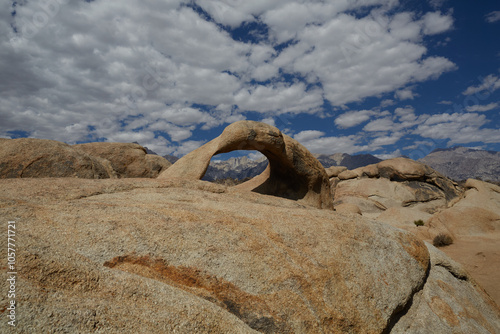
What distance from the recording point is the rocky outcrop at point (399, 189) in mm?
20500

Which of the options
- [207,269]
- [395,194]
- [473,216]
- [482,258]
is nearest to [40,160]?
[207,269]

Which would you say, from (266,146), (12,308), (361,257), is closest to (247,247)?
(361,257)

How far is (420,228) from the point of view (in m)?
13.7

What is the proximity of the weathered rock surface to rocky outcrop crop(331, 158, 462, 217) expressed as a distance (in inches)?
687

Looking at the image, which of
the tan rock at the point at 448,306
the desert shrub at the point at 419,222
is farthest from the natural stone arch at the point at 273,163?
the desert shrub at the point at 419,222

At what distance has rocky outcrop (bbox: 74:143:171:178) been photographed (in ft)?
37.2

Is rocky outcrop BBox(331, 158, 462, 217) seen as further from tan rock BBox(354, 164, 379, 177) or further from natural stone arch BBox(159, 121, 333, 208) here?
natural stone arch BBox(159, 121, 333, 208)

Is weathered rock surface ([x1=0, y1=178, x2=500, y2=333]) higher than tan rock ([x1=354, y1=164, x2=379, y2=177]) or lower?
higher

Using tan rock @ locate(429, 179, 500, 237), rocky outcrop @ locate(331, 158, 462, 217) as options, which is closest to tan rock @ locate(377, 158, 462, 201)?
rocky outcrop @ locate(331, 158, 462, 217)

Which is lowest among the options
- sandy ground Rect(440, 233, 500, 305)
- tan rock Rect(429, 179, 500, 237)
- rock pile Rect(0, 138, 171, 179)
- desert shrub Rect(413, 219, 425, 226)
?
desert shrub Rect(413, 219, 425, 226)

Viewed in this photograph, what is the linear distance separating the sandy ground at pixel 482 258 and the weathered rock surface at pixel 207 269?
4.44m

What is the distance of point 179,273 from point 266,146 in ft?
21.0

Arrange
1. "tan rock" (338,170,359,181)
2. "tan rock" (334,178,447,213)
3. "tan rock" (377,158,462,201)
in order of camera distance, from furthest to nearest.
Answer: "tan rock" (338,170,359,181) < "tan rock" (377,158,462,201) < "tan rock" (334,178,447,213)

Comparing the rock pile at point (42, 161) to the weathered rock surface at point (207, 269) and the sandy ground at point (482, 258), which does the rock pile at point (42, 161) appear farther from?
the sandy ground at point (482, 258)
